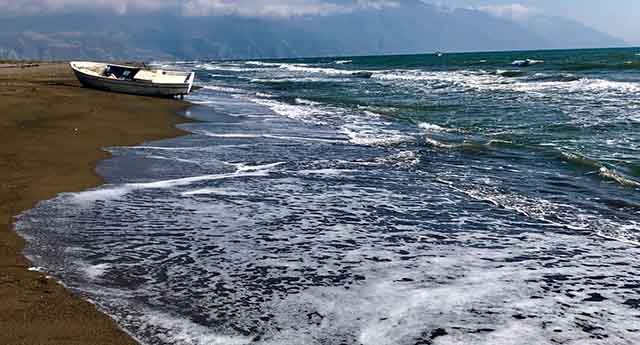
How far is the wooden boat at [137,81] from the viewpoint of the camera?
28391 millimetres

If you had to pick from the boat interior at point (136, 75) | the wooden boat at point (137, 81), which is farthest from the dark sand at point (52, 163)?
the boat interior at point (136, 75)

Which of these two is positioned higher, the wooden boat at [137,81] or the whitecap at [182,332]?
the wooden boat at [137,81]

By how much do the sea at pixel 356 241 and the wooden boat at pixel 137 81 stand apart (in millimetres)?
13477

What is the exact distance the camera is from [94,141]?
14.6 metres

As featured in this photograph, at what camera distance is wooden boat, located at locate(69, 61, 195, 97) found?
28391mm

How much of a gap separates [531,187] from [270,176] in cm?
503

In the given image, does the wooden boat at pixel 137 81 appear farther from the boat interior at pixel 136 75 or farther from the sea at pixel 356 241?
the sea at pixel 356 241

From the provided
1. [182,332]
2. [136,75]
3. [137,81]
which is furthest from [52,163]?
[136,75]

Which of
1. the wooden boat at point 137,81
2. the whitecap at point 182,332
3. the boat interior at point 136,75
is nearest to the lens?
the whitecap at point 182,332

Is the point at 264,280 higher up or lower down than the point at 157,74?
lower down

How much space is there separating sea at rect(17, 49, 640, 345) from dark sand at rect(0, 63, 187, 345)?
0.27 metres

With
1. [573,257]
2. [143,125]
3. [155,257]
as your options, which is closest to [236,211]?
[155,257]

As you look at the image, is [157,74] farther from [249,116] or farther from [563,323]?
[563,323]

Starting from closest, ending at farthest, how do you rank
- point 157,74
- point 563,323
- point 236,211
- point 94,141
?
1. point 563,323
2. point 236,211
3. point 94,141
4. point 157,74
